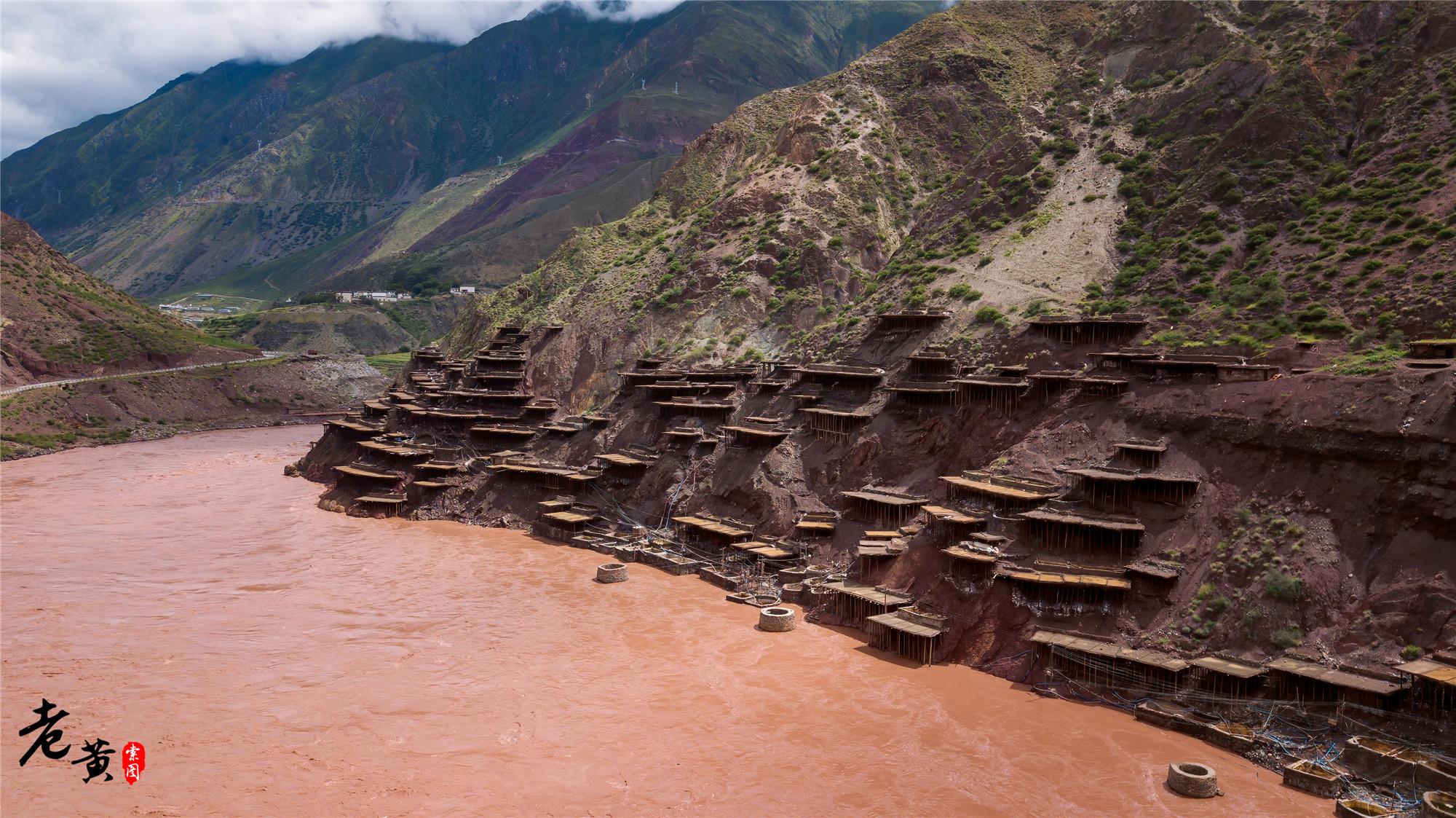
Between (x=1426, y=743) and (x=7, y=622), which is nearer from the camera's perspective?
(x=1426, y=743)

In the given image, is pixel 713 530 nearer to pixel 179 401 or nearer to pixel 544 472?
pixel 544 472

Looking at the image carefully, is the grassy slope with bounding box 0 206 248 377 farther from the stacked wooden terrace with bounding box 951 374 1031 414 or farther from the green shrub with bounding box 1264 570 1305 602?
the green shrub with bounding box 1264 570 1305 602

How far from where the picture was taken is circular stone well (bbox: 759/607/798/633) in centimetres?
3281

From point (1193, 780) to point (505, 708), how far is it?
17.1 meters

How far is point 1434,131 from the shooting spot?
4134cm

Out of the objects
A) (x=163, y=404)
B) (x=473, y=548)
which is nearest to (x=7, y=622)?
(x=473, y=548)

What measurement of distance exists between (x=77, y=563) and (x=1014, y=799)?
41976 mm

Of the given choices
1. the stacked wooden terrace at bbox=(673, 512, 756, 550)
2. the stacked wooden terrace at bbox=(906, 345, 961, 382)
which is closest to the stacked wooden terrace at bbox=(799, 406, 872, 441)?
the stacked wooden terrace at bbox=(906, 345, 961, 382)

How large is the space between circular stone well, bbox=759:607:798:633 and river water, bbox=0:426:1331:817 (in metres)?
0.61

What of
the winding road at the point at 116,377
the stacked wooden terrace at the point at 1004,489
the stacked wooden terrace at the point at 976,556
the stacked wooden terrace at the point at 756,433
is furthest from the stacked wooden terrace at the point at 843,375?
the winding road at the point at 116,377

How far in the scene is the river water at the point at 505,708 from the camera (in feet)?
70.4

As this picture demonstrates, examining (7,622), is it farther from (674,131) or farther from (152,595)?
(674,131)

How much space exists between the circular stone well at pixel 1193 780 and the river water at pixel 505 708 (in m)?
0.24

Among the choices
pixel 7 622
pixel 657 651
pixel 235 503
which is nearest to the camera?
pixel 657 651
